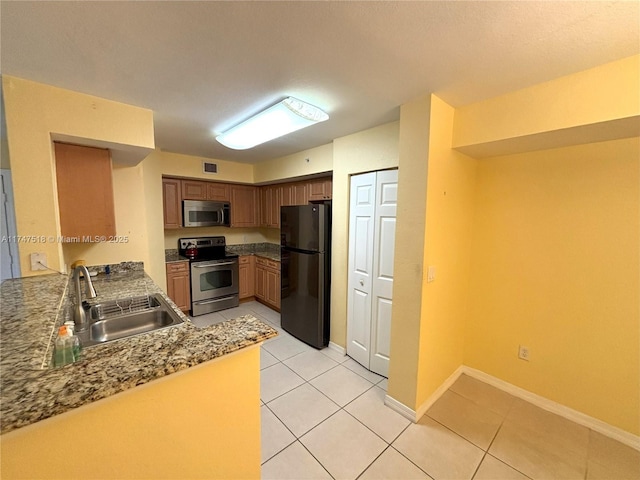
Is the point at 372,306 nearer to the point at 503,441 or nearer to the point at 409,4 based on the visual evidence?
the point at 503,441

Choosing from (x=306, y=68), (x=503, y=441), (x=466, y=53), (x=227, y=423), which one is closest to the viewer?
(x=227, y=423)

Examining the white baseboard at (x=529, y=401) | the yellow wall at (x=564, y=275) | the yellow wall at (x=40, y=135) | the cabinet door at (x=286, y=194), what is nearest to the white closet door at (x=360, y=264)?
the white baseboard at (x=529, y=401)

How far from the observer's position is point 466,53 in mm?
1300

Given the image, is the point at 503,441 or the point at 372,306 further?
the point at 372,306

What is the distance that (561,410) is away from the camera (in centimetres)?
202

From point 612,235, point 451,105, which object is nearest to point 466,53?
point 451,105

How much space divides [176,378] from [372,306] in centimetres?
196

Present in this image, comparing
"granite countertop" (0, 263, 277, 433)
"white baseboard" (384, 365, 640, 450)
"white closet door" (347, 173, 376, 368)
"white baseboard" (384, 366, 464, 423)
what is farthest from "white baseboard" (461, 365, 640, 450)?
"granite countertop" (0, 263, 277, 433)

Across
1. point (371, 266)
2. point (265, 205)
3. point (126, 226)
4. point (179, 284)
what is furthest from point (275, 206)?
point (371, 266)

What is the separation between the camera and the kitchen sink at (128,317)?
5.51ft

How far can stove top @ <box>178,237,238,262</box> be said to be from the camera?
3953mm

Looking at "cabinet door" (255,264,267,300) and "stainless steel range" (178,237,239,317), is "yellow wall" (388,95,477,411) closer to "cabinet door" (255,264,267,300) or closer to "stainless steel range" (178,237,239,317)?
"cabinet door" (255,264,267,300)

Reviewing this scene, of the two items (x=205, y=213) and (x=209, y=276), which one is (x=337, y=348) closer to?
(x=209, y=276)

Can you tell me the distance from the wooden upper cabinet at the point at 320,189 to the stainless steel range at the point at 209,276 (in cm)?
161
